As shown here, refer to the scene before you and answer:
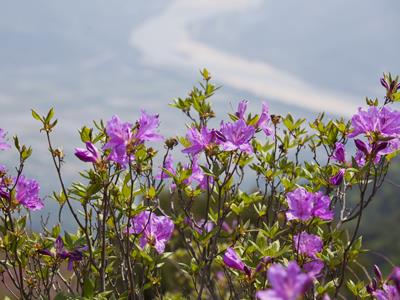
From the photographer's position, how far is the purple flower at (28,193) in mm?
3566

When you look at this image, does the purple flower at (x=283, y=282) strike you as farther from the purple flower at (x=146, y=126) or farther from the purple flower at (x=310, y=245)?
the purple flower at (x=310, y=245)

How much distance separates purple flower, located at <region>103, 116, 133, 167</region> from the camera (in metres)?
2.71

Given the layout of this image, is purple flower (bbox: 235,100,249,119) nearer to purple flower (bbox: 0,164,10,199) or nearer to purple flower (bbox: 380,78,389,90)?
purple flower (bbox: 380,78,389,90)

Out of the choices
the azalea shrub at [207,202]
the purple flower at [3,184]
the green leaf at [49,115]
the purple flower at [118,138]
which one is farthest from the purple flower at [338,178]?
the purple flower at [3,184]

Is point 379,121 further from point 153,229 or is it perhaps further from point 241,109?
point 153,229

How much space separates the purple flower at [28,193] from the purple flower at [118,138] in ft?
3.32

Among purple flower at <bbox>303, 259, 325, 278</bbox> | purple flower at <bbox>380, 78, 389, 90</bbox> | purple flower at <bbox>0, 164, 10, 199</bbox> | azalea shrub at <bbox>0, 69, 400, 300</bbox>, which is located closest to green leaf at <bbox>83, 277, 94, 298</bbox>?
azalea shrub at <bbox>0, 69, 400, 300</bbox>

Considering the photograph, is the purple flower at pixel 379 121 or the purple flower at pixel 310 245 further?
the purple flower at pixel 310 245

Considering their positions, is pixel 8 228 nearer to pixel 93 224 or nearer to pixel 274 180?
pixel 93 224

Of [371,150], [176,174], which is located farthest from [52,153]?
[371,150]

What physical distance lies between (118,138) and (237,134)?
27.2 inches

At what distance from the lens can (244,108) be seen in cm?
345

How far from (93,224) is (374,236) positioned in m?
139

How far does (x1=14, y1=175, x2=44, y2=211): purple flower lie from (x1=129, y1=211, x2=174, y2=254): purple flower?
0.77 m
